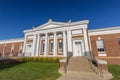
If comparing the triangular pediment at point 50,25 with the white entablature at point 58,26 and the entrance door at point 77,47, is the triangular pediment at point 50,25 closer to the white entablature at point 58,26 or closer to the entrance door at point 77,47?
the white entablature at point 58,26

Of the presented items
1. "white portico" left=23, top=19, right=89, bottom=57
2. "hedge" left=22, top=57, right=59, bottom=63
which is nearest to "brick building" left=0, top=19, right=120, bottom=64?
"white portico" left=23, top=19, right=89, bottom=57

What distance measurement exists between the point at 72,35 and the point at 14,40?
17862mm

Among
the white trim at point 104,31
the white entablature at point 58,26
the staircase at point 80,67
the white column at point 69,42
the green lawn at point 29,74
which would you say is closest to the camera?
the green lawn at point 29,74

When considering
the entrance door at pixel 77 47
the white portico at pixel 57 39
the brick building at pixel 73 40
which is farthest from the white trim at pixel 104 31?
the entrance door at pixel 77 47

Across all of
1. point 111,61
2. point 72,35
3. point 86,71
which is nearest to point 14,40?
point 72,35

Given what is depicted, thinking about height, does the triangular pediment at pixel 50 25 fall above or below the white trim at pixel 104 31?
above

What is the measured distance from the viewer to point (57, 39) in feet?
53.9

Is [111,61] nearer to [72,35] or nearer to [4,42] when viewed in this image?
[72,35]

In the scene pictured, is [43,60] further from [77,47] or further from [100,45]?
[100,45]

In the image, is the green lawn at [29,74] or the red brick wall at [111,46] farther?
the red brick wall at [111,46]

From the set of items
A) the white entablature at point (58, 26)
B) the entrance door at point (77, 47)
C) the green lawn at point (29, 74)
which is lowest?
the green lawn at point (29, 74)

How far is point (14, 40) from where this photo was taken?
22484mm

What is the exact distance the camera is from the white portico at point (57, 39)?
560 inches

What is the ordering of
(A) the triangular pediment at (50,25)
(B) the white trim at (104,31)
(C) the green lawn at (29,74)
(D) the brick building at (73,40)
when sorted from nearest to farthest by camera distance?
(C) the green lawn at (29,74) → (D) the brick building at (73,40) → (B) the white trim at (104,31) → (A) the triangular pediment at (50,25)
